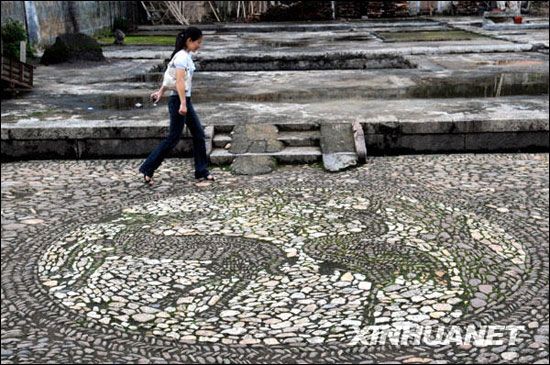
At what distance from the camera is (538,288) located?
478 cm

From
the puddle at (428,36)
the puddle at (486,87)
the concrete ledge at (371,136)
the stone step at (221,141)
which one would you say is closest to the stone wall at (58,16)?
the concrete ledge at (371,136)

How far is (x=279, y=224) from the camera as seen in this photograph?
20.1 ft

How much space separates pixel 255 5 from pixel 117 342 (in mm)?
31176

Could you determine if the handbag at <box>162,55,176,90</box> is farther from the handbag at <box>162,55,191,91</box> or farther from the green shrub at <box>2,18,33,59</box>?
the green shrub at <box>2,18,33,59</box>

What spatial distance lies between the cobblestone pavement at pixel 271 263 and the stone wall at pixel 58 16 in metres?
10.8

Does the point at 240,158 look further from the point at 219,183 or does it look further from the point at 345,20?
the point at 345,20

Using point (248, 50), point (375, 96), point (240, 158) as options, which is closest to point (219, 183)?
point (240, 158)

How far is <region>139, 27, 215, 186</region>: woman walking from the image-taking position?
23.3 feet

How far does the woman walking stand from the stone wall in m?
10.5

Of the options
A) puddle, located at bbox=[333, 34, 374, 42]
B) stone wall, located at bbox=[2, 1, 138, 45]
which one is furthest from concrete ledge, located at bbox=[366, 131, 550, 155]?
puddle, located at bbox=[333, 34, 374, 42]

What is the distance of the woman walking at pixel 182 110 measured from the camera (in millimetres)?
7094

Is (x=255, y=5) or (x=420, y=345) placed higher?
(x=255, y=5)

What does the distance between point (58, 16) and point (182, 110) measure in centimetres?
1450

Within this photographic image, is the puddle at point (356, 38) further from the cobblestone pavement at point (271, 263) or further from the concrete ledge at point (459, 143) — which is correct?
the cobblestone pavement at point (271, 263)
